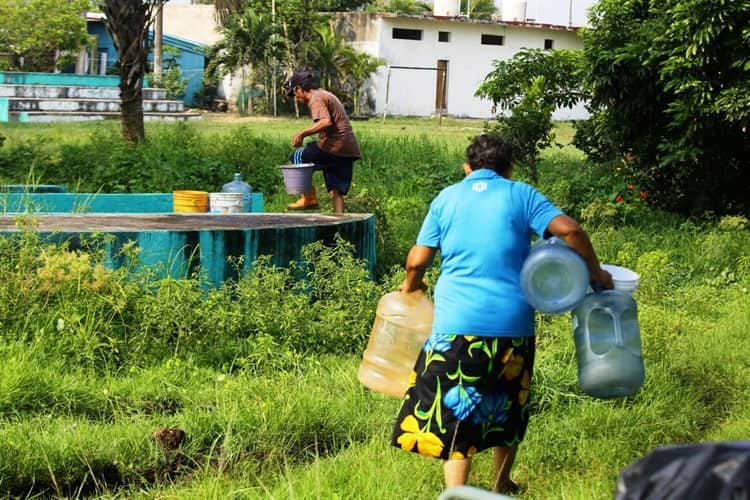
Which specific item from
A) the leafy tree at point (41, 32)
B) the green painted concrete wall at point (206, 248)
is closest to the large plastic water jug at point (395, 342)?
the green painted concrete wall at point (206, 248)

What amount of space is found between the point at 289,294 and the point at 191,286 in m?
0.63

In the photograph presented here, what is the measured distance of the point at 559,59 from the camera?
13.1 metres

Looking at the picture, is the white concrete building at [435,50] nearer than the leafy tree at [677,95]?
No

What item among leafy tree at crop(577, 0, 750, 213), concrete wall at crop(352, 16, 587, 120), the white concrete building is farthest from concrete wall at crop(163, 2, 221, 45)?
leafy tree at crop(577, 0, 750, 213)

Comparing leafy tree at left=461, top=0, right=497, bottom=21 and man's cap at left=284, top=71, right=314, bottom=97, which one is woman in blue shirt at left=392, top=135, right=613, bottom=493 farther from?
leafy tree at left=461, top=0, right=497, bottom=21

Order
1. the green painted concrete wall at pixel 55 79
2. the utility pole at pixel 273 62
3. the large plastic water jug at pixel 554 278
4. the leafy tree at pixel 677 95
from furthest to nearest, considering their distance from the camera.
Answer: the utility pole at pixel 273 62, the green painted concrete wall at pixel 55 79, the leafy tree at pixel 677 95, the large plastic water jug at pixel 554 278

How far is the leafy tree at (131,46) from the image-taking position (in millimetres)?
14242

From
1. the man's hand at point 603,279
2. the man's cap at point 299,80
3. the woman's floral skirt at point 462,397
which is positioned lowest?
the woman's floral skirt at point 462,397

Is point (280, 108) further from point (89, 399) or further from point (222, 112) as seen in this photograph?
point (89, 399)

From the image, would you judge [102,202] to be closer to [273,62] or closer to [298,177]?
[298,177]

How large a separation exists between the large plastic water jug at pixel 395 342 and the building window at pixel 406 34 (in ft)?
109

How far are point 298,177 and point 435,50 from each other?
2988cm

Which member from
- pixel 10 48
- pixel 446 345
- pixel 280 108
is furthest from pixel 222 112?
pixel 446 345

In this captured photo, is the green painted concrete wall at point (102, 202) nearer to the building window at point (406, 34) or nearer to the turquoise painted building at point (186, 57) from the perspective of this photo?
the building window at point (406, 34)
